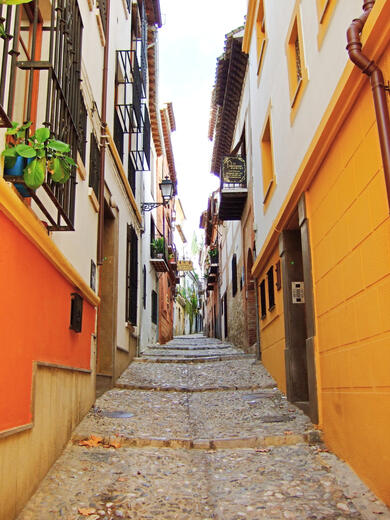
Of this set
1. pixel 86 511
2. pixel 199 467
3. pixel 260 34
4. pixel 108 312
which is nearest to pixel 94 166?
pixel 108 312

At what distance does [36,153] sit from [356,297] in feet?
9.00

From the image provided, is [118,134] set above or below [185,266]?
below

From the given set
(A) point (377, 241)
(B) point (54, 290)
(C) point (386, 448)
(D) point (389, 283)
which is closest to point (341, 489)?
(C) point (386, 448)

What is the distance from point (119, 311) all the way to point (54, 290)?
183 inches

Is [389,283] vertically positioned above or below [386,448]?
above

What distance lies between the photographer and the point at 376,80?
3479 millimetres

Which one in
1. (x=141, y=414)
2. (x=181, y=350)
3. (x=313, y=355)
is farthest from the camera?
(x=181, y=350)

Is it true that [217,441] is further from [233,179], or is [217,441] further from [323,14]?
[233,179]

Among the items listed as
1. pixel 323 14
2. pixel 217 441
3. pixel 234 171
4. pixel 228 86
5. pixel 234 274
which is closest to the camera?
pixel 323 14

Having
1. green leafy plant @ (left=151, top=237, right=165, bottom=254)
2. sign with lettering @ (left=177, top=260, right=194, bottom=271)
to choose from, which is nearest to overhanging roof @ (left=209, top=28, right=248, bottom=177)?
green leafy plant @ (left=151, top=237, right=165, bottom=254)

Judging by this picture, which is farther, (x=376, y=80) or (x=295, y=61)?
(x=295, y=61)

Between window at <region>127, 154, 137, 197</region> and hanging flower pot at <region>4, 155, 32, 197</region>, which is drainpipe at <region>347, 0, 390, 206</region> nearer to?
hanging flower pot at <region>4, 155, 32, 197</region>

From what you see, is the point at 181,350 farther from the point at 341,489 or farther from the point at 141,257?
the point at 341,489

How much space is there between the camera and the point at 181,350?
1458cm
